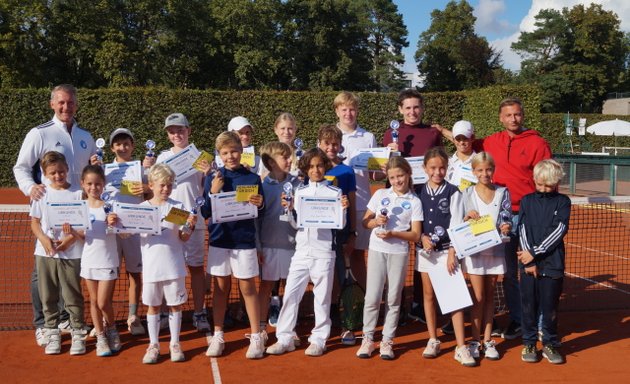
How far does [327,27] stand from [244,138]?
42.9 meters

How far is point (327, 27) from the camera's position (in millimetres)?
46875

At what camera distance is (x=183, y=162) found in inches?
205

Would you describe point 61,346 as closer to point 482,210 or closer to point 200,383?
point 200,383

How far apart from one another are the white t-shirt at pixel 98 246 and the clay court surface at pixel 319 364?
0.79m

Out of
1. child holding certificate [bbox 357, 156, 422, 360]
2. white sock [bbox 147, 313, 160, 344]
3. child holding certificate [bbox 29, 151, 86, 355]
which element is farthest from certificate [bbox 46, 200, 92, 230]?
child holding certificate [bbox 357, 156, 422, 360]

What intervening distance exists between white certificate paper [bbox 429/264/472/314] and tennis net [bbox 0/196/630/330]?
77.4 inches

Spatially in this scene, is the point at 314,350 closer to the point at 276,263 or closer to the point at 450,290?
the point at 276,263

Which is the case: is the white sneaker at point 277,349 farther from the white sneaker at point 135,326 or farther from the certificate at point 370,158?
the certificate at point 370,158

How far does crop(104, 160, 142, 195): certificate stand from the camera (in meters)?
5.10

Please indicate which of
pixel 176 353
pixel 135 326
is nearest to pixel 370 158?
pixel 176 353

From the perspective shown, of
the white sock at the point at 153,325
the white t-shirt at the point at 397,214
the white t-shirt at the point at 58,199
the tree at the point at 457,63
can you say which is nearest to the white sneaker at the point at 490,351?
the white t-shirt at the point at 397,214

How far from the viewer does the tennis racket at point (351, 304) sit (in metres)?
5.45

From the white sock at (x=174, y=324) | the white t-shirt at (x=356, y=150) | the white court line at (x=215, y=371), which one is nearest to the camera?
the white court line at (x=215, y=371)

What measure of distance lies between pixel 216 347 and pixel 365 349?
1242 mm
